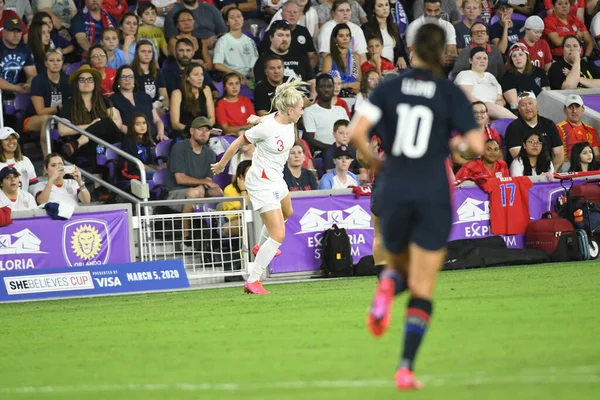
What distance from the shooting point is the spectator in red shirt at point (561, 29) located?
73.1 feet

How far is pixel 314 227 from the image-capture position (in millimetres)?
16297

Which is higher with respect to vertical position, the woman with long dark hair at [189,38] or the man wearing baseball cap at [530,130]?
the woman with long dark hair at [189,38]

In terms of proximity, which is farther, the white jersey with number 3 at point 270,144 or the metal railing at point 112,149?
the metal railing at point 112,149

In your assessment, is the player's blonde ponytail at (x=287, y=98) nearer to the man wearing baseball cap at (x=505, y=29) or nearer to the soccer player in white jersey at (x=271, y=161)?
the soccer player in white jersey at (x=271, y=161)

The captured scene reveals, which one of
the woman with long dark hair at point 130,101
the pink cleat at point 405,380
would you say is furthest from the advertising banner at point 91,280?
the pink cleat at point 405,380

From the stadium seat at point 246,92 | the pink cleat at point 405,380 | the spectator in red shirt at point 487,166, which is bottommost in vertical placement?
the pink cleat at point 405,380

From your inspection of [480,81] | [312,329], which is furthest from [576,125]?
[312,329]

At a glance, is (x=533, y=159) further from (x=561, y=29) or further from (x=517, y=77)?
(x=561, y=29)

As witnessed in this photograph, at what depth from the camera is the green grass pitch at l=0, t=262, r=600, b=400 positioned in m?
6.36

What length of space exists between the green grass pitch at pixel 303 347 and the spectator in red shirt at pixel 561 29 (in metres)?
9.91

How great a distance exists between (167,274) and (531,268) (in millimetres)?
5046

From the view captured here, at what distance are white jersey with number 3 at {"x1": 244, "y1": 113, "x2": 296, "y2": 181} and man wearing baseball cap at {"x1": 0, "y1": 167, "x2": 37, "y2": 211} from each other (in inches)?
151

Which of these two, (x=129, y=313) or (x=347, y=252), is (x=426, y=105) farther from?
(x=347, y=252)

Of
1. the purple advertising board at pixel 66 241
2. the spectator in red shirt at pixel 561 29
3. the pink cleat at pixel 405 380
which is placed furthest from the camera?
the spectator in red shirt at pixel 561 29
